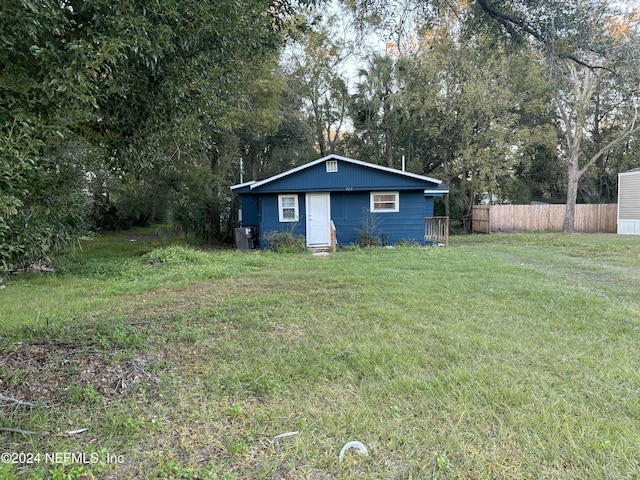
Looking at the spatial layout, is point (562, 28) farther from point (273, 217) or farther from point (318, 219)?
point (273, 217)

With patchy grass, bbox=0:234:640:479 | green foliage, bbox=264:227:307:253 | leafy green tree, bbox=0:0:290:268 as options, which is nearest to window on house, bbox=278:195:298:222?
green foliage, bbox=264:227:307:253

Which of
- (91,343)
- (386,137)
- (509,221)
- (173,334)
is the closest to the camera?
(91,343)

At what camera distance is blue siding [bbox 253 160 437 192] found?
12.6m

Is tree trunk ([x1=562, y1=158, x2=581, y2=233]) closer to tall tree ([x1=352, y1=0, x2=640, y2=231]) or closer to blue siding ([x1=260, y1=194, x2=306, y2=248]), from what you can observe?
blue siding ([x1=260, y1=194, x2=306, y2=248])

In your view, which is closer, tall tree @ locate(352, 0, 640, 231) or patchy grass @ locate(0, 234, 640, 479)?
patchy grass @ locate(0, 234, 640, 479)

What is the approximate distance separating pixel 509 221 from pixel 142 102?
66.7 feet

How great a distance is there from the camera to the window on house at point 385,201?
13.1 meters

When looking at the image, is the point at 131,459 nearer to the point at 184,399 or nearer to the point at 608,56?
the point at 184,399

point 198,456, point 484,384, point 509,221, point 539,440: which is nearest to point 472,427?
point 539,440

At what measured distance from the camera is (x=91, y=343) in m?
3.55

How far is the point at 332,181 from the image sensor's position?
A: 12602 millimetres

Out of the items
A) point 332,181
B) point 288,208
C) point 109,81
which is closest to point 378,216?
point 332,181

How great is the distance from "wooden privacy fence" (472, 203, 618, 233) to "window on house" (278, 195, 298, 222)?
12.1m

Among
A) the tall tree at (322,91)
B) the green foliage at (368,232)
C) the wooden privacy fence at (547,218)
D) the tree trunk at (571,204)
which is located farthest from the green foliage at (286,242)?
the tree trunk at (571,204)
